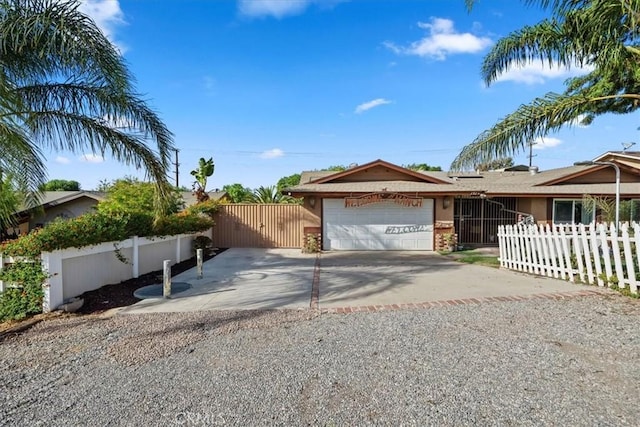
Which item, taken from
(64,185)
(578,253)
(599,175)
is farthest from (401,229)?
(64,185)

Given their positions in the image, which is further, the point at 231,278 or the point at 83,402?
the point at 231,278

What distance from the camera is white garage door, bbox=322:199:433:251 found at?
47.4 feet

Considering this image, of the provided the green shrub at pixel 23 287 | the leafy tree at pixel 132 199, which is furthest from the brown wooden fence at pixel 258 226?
the green shrub at pixel 23 287

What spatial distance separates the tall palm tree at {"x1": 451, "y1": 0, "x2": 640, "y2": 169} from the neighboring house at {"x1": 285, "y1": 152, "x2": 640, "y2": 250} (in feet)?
23.5

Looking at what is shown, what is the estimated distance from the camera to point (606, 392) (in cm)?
304

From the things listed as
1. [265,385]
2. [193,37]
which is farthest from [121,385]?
[193,37]

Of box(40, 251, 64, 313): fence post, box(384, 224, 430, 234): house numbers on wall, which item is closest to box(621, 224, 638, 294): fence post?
box(384, 224, 430, 234): house numbers on wall

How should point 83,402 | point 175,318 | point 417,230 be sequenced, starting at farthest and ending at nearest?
point 417,230 → point 175,318 → point 83,402

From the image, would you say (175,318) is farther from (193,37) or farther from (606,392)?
(193,37)

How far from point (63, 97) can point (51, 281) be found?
11.2ft

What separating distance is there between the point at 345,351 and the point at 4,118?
6.42 m

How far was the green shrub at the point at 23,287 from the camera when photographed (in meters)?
5.64

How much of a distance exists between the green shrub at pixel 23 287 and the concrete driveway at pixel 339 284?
1.37 meters

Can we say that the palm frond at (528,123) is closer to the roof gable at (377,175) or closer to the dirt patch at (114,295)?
the dirt patch at (114,295)
